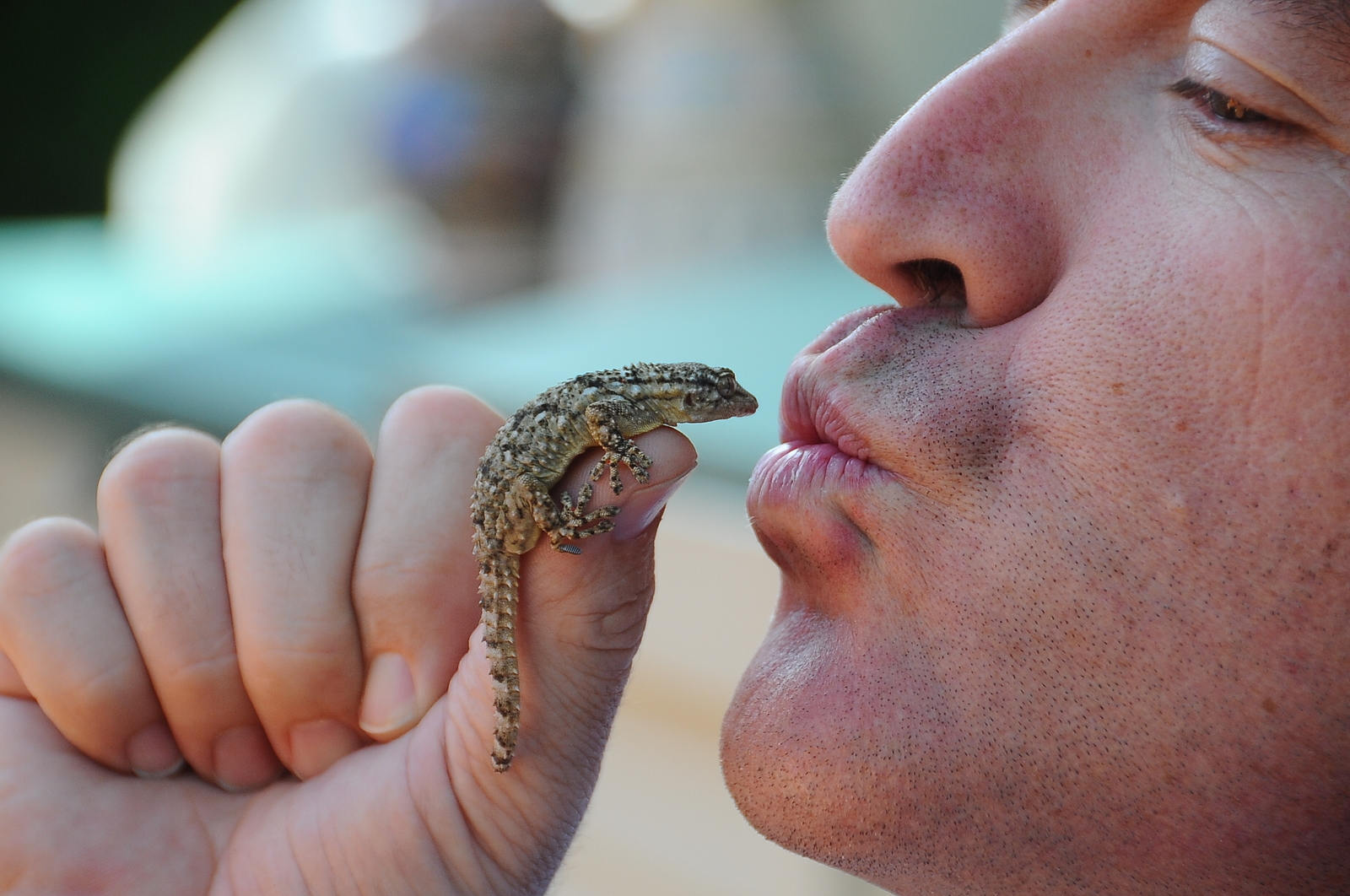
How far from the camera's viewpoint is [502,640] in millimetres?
1917

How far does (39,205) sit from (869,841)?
11.4 m

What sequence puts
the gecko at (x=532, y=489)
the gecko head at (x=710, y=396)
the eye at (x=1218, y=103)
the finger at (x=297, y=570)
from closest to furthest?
1. the eye at (x=1218, y=103)
2. the gecko at (x=532, y=489)
3. the finger at (x=297, y=570)
4. the gecko head at (x=710, y=396)

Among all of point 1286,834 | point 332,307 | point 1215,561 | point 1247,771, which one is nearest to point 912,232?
point 1215,561

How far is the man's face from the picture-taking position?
1.43 m

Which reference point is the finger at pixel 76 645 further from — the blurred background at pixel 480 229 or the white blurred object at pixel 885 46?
the white blurred object at pixel 885 46

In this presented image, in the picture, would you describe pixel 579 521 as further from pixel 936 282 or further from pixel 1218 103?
pixel 1218 103

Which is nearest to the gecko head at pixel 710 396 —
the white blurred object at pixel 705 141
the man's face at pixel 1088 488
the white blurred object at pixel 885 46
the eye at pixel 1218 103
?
the man's face at pixel 1088 488

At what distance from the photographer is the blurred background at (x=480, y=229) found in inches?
194

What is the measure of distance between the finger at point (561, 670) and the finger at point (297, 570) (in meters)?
0.29

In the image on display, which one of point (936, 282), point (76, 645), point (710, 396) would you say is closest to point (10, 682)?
point (76, 645)

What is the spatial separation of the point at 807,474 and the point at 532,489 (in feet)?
1.76

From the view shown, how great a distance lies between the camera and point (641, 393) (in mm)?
2352

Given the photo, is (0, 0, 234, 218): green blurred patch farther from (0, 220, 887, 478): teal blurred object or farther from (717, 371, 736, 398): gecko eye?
(717, 371, 736, 398): gecko eye

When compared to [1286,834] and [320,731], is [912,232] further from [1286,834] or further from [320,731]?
[320,731]
